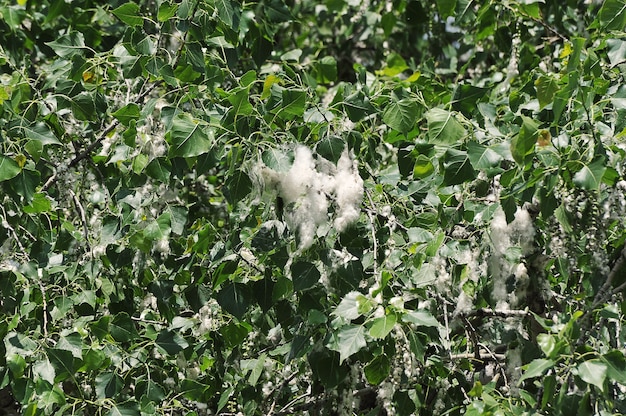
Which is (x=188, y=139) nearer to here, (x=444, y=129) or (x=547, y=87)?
(x=444, y=129)

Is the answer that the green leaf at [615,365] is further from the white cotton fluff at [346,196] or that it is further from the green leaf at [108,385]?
the green leaf at [108,385]

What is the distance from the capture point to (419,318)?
180cm

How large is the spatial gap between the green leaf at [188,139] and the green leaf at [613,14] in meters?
0.90

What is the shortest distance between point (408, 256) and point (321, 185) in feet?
1.02

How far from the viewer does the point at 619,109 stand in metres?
2.03

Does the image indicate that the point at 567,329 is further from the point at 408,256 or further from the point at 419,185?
the point at 419,185

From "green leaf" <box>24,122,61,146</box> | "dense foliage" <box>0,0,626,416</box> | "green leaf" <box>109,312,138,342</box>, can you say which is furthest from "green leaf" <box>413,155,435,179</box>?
"green leaf" <box>24,122,61,146</box>

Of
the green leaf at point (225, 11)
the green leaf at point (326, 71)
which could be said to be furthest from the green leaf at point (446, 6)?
the green leaf at point (225, 11)

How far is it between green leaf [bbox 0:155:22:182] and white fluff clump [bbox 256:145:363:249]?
630 millimetres

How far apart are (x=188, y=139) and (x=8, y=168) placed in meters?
0.50

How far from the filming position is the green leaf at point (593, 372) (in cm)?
158

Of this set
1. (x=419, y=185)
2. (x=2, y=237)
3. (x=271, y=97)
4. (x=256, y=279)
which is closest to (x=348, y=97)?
(x=271, y=97)

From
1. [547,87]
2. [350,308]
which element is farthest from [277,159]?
[547,87]

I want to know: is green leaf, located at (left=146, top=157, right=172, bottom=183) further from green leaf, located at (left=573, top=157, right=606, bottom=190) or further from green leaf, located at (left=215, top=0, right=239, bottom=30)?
green leaf, located at (left=573, top=157, right=606, bottom=190)
